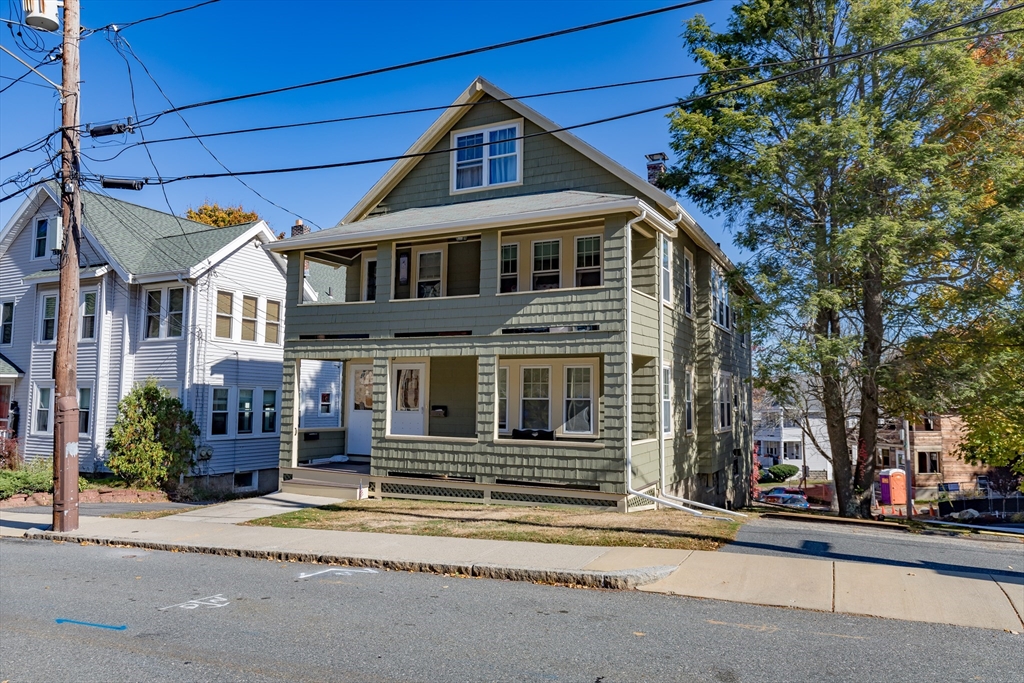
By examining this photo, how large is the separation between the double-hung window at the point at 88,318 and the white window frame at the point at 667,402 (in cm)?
1859

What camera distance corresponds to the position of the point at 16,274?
86.8ft

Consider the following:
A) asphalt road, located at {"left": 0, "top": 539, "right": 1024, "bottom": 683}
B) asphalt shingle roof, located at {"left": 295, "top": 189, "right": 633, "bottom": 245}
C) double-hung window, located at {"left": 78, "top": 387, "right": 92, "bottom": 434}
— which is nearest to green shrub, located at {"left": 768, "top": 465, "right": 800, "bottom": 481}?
asphalt shingle roof, located at {"left": 295, "top": 189, "right": 633, "bottom": 245}

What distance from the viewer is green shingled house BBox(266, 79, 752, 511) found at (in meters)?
15.1

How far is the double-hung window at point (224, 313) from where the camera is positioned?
928 inches

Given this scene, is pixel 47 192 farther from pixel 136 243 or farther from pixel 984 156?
pixel 984 156

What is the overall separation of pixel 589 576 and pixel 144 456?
15.7 m

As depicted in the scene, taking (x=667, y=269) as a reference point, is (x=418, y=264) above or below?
above

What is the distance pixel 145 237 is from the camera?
2575 cm

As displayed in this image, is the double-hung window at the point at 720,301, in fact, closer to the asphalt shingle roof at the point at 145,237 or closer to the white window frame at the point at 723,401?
the white window frame at the point at 723,401

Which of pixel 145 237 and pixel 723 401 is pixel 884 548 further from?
pixel 145 237

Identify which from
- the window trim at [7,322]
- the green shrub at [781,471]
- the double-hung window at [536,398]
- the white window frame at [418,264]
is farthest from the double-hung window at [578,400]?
the green shrub at [781,471]

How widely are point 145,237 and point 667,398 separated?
19.3m

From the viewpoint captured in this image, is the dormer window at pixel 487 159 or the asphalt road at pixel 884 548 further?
the dormer window at pixel 487 159

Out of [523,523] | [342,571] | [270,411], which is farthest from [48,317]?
[342,571]
